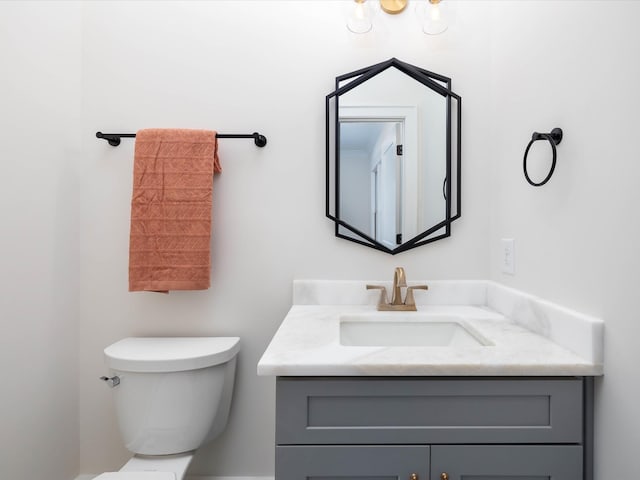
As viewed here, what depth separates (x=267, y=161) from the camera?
141cm

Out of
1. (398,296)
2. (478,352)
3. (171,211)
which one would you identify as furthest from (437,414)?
(171,211)

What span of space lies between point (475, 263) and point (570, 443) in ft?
2.35

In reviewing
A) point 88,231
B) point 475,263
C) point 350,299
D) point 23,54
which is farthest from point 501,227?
point 23,54

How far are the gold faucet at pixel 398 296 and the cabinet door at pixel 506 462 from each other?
1.79 ft

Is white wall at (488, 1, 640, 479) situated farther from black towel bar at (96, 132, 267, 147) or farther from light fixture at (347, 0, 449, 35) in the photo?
black towel bar at (96, 132, 267, 147)

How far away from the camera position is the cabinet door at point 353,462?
0.77 metres

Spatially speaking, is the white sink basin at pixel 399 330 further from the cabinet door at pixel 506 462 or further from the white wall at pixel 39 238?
the white wall at pixel 39 238

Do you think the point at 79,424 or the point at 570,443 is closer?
the point at 570,443

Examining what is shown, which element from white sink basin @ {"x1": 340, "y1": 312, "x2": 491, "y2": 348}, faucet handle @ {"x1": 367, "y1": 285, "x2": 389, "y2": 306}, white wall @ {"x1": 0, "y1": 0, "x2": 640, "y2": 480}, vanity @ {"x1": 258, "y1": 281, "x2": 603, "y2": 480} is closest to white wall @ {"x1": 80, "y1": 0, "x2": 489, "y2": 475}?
white wall @ {"x1": 0, "y1": 0, "x2": 640, "y2": 480}

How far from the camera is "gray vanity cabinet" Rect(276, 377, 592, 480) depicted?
77 centimetres

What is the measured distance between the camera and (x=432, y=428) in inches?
30.8

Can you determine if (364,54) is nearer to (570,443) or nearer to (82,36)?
Result: (82,36)

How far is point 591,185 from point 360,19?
991 millimetres

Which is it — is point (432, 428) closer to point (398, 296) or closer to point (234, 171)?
point (398, 296)
